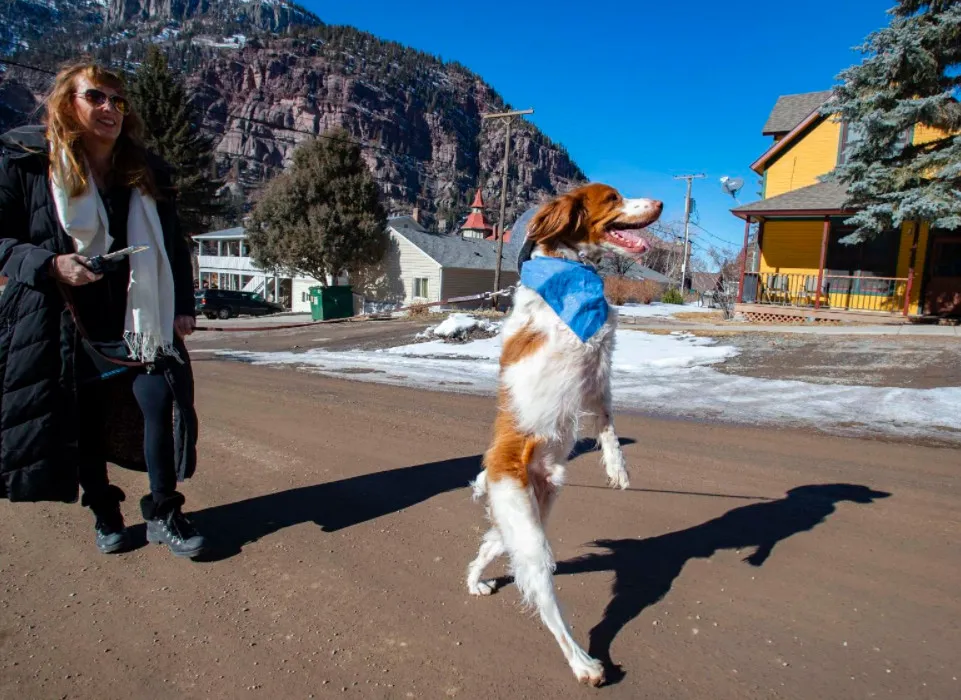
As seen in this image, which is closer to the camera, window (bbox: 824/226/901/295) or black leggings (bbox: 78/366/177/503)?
black leggings (bbox: 78/366/177/503)

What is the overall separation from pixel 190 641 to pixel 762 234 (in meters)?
20.8

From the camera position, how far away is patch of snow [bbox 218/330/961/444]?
20.6 ft

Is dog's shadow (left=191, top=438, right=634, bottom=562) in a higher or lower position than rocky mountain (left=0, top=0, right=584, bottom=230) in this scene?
lower

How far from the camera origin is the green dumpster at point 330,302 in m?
25.0

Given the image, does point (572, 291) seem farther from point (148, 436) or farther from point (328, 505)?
point (328, 505)

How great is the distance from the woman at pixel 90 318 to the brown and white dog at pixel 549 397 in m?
1.69

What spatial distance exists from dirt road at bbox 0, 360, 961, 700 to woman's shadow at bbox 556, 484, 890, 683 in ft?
0.05

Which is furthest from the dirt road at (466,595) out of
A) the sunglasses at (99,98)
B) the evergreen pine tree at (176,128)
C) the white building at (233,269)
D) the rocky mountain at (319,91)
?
the rocky mountain at (319,91)

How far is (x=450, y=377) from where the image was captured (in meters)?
9.07

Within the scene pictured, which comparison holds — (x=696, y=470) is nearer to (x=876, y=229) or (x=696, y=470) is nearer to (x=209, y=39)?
(x=876, y=229)

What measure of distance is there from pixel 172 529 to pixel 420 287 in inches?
1278

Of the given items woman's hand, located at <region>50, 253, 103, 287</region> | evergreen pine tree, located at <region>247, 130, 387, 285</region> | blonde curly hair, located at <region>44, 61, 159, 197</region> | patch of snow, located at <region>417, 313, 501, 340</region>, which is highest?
evergreen pine tree, located at <region>247, 130, 387, 285</region>

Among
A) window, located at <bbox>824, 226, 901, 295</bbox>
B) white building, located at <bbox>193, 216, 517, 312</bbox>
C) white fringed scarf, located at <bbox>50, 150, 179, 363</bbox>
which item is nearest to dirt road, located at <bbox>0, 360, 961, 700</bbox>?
white fringed scarf, located at <bbox>50, 150, 179, 363</bbox>

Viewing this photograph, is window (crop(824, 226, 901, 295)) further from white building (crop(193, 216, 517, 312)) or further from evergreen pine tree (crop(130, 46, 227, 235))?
evergreen pine tree (crop(130, 46, 227, 235))
